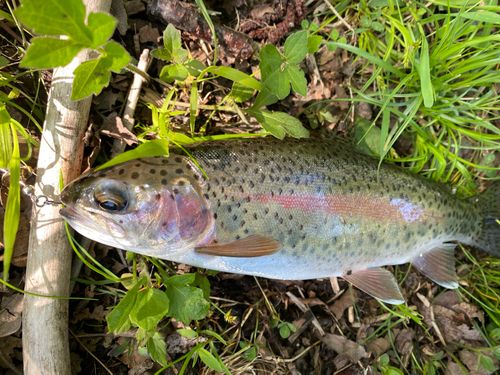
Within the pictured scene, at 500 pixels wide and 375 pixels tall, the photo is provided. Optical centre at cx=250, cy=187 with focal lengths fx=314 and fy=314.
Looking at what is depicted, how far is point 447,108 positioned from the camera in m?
3.51

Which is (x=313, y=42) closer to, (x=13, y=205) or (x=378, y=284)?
(x=378, y=284)

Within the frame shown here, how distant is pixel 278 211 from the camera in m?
2.74

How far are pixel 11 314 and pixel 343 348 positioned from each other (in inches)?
130

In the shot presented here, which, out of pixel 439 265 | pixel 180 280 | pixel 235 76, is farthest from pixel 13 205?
pixel 439 265

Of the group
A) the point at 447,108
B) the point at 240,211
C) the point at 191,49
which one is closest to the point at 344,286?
the point at 240,211

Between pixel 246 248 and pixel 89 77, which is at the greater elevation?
pixel 89 77

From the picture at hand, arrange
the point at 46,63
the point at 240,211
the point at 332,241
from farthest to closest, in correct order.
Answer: the point at 332,241, the point at 240,211, the point at 46,63

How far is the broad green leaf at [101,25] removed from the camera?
68.7 inches

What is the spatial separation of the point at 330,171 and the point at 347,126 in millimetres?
898

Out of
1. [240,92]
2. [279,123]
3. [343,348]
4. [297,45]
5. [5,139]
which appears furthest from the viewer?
[343,348]

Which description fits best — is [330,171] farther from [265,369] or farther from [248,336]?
[265,369]

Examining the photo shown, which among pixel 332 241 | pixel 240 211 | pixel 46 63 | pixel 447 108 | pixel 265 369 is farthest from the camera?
pixel 447 108

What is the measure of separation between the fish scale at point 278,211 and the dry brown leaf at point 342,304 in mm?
446

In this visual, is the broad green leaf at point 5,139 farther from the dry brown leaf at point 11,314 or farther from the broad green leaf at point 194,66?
the broad green leaf at point 194,66
